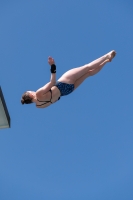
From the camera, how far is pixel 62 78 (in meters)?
7.05

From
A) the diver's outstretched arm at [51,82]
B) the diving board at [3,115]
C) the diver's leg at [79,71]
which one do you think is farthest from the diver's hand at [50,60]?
the diving board at [3,115]

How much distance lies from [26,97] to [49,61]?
1.16 m

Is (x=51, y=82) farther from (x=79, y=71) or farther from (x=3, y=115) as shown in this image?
(x=3, y=115)

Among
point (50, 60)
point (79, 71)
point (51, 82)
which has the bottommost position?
point (51, 82)

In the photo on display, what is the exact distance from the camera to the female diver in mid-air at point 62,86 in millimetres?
6562

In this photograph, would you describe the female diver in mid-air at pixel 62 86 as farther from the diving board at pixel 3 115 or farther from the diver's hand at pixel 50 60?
the diving board at pixel 3 115

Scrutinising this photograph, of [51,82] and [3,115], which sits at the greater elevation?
[51,82]

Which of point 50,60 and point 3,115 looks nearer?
point 50,60

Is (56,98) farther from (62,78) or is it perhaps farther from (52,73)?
(52,73)

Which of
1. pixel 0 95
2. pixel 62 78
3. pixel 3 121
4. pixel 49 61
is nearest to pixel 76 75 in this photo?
pixel 62 78

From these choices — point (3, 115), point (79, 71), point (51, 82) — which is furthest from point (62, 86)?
point (3, 115)

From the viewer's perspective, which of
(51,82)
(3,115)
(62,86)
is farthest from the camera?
(3,115)

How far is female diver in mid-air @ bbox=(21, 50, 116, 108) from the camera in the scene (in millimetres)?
6562

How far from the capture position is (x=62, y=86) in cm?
700
